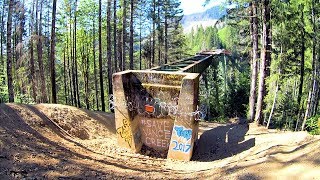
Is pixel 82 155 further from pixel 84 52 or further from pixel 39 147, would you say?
pixel 84 52

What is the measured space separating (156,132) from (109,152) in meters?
2.08

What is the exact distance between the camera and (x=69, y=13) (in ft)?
88.4

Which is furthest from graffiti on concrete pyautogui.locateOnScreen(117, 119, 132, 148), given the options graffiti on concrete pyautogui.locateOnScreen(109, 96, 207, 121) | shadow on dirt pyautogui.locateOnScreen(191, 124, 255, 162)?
shadow on dirt pyautogui.locateOnScreen(191, 124, 255, 162)

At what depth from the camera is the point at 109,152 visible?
10.5 meters

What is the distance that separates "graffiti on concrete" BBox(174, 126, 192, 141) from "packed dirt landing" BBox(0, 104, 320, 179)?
0.93m

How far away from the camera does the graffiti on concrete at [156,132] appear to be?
11.4 metres

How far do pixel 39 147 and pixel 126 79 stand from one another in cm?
432

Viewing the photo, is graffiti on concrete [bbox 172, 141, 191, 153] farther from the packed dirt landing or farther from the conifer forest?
the conifer forest

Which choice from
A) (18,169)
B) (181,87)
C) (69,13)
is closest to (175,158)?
(181,87)

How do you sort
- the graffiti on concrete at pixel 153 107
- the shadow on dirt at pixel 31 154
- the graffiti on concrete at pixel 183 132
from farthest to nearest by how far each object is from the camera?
the graffiti on concrete at pixel 153 107 → the graffiti on concrete at pixel 183 132 → the shadow on dirt at pixel 31 154

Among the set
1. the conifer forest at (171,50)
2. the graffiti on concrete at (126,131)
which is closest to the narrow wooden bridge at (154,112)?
the graffiti on concrete at (126,131)

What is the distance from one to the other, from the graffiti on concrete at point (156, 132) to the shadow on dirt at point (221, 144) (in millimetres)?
1285

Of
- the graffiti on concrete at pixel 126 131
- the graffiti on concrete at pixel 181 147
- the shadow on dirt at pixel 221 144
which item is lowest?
the shadow on dirt at pixel 221 144

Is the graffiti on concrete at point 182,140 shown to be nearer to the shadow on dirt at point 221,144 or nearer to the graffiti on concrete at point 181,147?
the graffiti on concrete at point 181,147
